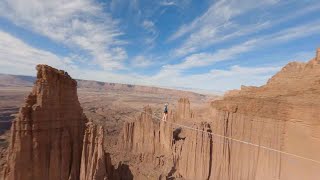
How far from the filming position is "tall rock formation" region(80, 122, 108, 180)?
70.1 ft

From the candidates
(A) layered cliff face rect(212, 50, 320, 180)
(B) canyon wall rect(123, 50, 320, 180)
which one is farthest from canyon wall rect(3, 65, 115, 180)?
(A) layered cliff face rect(212, 50, 320, 180)

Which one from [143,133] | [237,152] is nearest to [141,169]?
[143,133]

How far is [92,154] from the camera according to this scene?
21.6 meters

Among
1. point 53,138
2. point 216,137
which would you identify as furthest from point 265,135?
point 53,138

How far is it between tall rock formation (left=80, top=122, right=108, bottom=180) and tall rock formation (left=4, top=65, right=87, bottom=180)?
549 mm

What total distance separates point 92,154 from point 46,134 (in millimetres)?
3687

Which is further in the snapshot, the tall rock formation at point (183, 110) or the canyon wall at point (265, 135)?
the tall rock formation at point (183, 110)

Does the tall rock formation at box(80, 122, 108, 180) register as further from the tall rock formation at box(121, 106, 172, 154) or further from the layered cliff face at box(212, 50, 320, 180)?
the tall rock formation at box(121, 106, 172, 154)

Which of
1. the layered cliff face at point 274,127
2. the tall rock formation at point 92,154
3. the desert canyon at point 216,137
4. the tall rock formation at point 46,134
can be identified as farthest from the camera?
the tall rock formation at point 92,154

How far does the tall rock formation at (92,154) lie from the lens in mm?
21375

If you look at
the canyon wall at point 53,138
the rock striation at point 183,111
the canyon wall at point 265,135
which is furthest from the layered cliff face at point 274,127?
the rock striation at point 183,111

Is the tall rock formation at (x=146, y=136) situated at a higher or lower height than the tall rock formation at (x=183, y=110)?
lower

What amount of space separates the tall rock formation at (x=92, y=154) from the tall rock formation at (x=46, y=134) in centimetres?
55

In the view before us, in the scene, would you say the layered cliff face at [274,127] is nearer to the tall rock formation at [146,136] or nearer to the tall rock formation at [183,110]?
the tall rock formation at [146,136]
